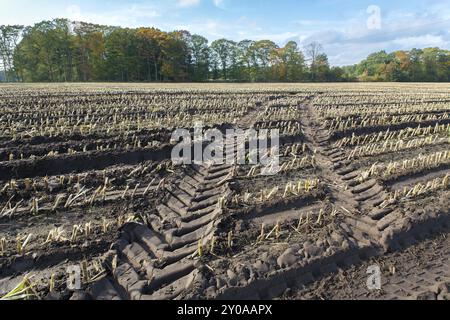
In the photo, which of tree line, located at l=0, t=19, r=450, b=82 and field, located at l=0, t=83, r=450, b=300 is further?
tree line, located at l=0, t=19, r=450, b=82

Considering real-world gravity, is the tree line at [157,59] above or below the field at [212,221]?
above

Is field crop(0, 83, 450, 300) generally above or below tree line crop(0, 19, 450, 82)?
below

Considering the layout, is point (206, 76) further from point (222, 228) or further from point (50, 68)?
point (222, 228)

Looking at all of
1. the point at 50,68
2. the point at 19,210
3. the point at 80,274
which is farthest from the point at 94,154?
the point at 50,68

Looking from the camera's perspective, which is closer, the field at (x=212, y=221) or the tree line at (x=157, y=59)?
the field at (x=212, y=221)
